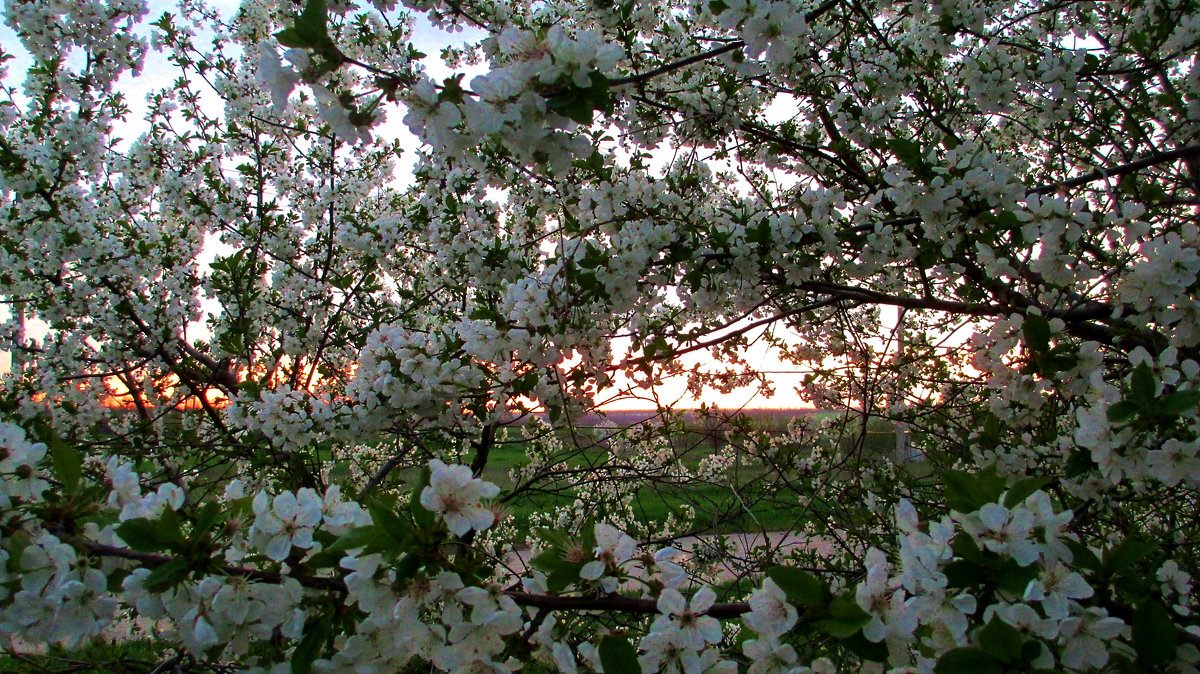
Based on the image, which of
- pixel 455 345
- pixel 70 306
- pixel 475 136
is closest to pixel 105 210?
pixel 70 306

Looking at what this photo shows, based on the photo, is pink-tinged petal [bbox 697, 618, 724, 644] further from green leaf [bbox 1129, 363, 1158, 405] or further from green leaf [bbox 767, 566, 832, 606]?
green leaf [bbox 1129, 363, 1158, 405]

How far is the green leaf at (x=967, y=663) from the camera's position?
2.85ft

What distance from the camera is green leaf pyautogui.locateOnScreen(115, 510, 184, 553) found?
96cm

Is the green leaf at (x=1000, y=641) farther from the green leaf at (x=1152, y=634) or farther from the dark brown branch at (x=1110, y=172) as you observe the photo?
the dark brown branch at (x=1110, y=172)

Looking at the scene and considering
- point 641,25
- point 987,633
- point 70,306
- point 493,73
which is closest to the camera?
point 987,633

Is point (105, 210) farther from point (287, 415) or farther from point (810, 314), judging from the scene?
point (810, 314)

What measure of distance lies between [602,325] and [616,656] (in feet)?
5.25

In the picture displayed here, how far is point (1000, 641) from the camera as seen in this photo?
34.3 inches

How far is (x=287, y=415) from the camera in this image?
2.52 meters

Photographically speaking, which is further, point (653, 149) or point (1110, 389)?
point (653, 149)

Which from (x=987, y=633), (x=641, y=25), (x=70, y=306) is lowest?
(x=987, y=633)

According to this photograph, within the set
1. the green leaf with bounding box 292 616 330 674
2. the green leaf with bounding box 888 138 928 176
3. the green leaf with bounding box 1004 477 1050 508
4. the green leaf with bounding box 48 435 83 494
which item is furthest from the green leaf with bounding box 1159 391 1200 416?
the green leaf with bounding box 48 435 83 494

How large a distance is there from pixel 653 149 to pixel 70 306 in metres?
3.54

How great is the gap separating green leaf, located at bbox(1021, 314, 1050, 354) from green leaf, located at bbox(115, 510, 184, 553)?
1.74 meters
